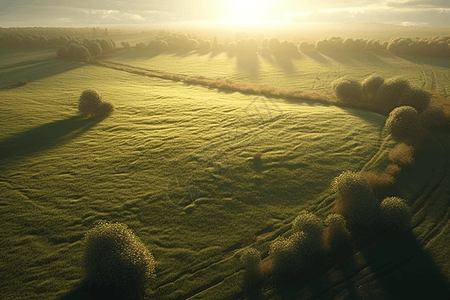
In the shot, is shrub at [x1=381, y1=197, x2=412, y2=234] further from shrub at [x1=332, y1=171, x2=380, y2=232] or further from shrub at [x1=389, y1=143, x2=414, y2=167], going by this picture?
shrub at [x1=389, y1=143, x2=414, y2=167]

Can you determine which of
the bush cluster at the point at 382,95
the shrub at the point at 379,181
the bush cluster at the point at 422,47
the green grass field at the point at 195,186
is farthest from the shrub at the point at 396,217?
the bush cluster at the point at 422,47

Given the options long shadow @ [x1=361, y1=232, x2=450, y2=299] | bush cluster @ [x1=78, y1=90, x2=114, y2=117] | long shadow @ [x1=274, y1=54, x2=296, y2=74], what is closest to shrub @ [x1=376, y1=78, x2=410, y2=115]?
long shadow @ [x1=361, y1=232, x2=450, y2=299]

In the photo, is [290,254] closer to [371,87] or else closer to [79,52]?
[371,87]

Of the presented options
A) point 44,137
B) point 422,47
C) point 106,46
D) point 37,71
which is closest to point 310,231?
point 44,137

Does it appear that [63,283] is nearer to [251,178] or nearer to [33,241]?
[33,241]

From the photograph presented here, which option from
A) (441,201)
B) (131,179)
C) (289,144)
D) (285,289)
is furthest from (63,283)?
A: (441,201)

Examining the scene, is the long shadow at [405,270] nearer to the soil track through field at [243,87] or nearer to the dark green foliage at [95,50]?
the soil track through field at [243,87]
